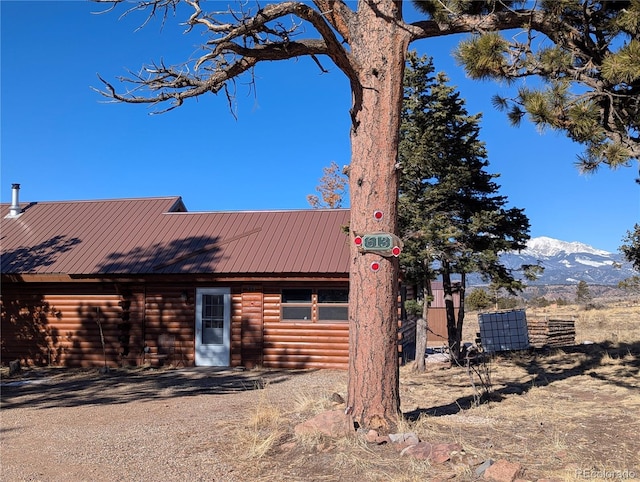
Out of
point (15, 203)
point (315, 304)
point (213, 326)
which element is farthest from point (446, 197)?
point (15, 203)

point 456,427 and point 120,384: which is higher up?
point 456,427

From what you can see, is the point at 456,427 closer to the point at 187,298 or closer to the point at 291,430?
the point at 291,430

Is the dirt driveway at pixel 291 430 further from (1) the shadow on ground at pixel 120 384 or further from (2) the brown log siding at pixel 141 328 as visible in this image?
(2) the brown log siding at pixel 141 328

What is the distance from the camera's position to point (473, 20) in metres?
7.39

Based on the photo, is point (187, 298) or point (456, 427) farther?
point (187, 298)

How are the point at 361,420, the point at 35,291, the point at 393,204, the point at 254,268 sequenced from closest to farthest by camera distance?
the point at 361,420, the point at 393,204, the point at 254,268, the point at 35,291

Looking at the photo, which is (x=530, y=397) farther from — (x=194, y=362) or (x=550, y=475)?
(x=194, y=362)

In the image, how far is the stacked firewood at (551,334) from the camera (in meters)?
19.5

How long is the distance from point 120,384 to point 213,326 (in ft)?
10.9

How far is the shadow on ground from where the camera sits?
1034cm

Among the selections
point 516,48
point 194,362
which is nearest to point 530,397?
point 516,48

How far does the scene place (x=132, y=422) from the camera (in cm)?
791

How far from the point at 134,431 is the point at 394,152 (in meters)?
4.92

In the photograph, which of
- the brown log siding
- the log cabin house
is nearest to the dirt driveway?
the brown log siding
